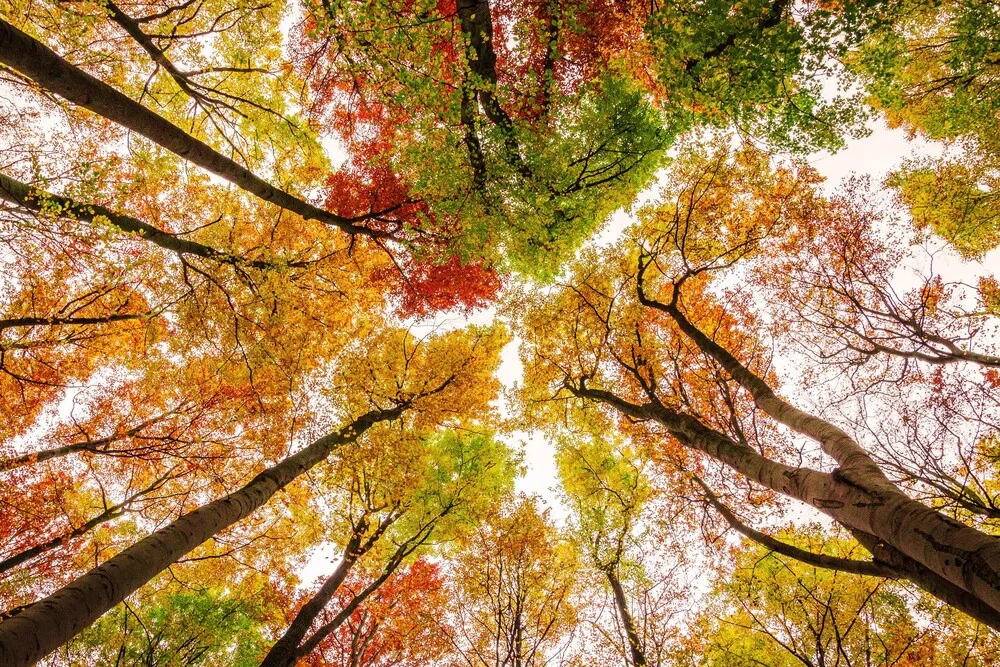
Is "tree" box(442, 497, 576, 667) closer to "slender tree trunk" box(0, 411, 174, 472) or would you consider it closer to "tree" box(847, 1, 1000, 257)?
"slender tree trunk" box(0, 411, 174, 472)

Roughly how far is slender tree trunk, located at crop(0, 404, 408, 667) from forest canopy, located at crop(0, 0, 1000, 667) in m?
0.12

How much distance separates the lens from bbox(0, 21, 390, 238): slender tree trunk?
3.88m

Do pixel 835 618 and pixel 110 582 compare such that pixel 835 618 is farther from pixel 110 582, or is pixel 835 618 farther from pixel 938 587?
pixel 110 582

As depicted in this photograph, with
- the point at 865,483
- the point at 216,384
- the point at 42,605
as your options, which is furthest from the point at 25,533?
the point at 865,483

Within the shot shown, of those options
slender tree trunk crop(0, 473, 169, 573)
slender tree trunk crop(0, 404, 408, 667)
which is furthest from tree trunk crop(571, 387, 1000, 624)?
slender tree trunk crop(0, 473, 169, 573)

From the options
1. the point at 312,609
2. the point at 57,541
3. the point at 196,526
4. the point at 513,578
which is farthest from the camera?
the point at 513,578

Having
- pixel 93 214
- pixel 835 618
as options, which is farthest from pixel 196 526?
pixel 835 618

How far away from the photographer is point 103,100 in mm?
4730

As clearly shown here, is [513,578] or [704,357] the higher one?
[704,357]

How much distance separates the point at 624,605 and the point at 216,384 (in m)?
11.7

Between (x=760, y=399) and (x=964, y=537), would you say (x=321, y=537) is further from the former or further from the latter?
(x=964, y=537)

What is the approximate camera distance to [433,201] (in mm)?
8297

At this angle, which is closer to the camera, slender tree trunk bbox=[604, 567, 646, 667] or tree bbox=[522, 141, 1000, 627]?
tree bbox=[522, 141, 1000, 627]

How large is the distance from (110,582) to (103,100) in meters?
5.17
